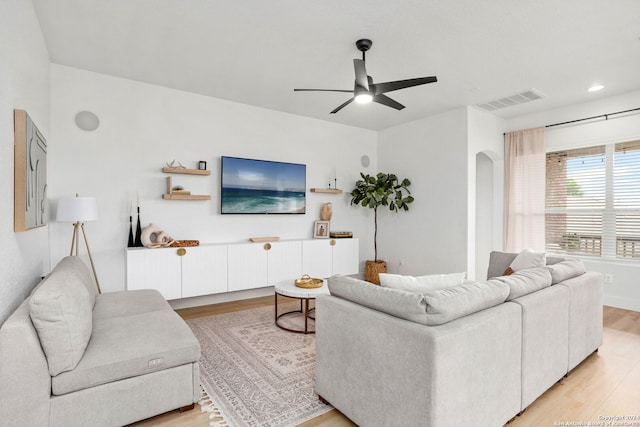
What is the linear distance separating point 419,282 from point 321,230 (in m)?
3.34

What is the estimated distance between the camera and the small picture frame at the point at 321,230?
17.2 ft

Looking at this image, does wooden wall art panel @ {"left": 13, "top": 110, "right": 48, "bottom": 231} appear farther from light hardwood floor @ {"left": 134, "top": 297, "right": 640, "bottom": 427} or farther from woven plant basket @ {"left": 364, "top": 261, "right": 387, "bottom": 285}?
woven plant basket @ {"left": 364, "top": 261, "right": 387, "bottom": 285}

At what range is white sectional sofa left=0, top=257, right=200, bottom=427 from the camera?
62.2 inches

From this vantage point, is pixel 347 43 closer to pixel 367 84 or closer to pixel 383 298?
pixel 367 84

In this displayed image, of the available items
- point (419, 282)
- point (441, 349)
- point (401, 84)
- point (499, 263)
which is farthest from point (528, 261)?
point (441, 349)

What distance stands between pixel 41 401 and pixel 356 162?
4.98 meters

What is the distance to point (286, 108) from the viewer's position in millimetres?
4785

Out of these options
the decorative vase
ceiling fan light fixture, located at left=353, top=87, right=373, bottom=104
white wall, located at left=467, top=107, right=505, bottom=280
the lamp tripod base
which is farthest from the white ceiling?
the decorative vase

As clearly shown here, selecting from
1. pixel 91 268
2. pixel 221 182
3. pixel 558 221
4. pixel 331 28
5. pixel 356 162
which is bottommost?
pixel 91 268

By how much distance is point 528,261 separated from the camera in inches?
125

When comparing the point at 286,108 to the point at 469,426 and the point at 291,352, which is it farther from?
the point at 469,426

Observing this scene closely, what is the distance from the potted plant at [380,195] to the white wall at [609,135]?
214cm

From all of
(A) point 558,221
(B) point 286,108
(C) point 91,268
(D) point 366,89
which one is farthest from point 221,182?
(A) point 558,221

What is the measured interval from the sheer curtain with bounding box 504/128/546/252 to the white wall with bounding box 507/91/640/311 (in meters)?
0.25
